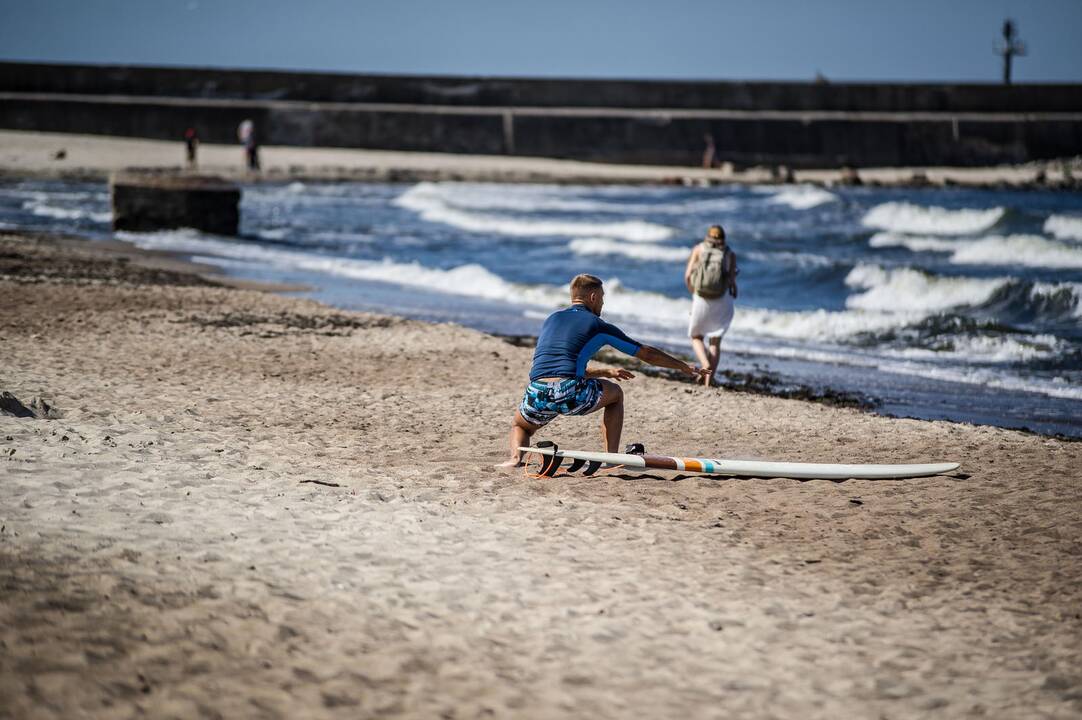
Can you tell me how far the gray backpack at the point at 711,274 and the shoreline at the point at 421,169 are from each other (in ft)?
112

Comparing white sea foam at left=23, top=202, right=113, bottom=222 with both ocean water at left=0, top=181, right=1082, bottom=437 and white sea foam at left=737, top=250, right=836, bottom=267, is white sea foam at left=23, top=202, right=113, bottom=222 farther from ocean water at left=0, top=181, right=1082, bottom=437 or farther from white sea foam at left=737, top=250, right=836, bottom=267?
white sea foam at left=737, top=250, right=836, bottom=267

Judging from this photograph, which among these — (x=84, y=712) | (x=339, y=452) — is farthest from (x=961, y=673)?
(x=339, y=452)

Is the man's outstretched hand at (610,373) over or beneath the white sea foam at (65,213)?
beneath

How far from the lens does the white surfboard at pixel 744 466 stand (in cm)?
698

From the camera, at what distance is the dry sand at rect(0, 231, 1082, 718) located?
408cm

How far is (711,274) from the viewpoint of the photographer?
412 inches

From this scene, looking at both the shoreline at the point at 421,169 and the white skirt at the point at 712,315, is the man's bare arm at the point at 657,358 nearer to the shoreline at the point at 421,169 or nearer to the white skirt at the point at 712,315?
the white skirt at the point at 712,315

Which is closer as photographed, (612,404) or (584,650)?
(584,650)

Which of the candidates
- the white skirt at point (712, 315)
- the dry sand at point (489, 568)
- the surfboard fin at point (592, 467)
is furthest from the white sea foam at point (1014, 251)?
the surfboard fin at point (592, 467)

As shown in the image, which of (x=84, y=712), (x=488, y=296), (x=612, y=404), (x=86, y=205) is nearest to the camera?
(x=84, y=712)

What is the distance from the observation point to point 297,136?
5394cm

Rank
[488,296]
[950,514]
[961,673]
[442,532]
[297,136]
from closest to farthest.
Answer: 1. [961,673]
2. [442,532]
3. [950,514]
4. [488,296]
5. [297,136]

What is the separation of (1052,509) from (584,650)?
333cm

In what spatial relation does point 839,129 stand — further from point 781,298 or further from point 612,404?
point 612,404
